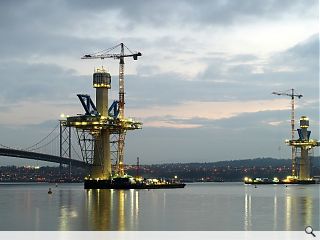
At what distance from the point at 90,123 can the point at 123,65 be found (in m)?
35.0

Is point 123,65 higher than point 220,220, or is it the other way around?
point 123,65

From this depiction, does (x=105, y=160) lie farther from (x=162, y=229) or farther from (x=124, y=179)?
(x=162, y=229)

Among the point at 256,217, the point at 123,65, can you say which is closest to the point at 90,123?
the point at 123,65

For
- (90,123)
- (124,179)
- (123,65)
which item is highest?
(123,65)
